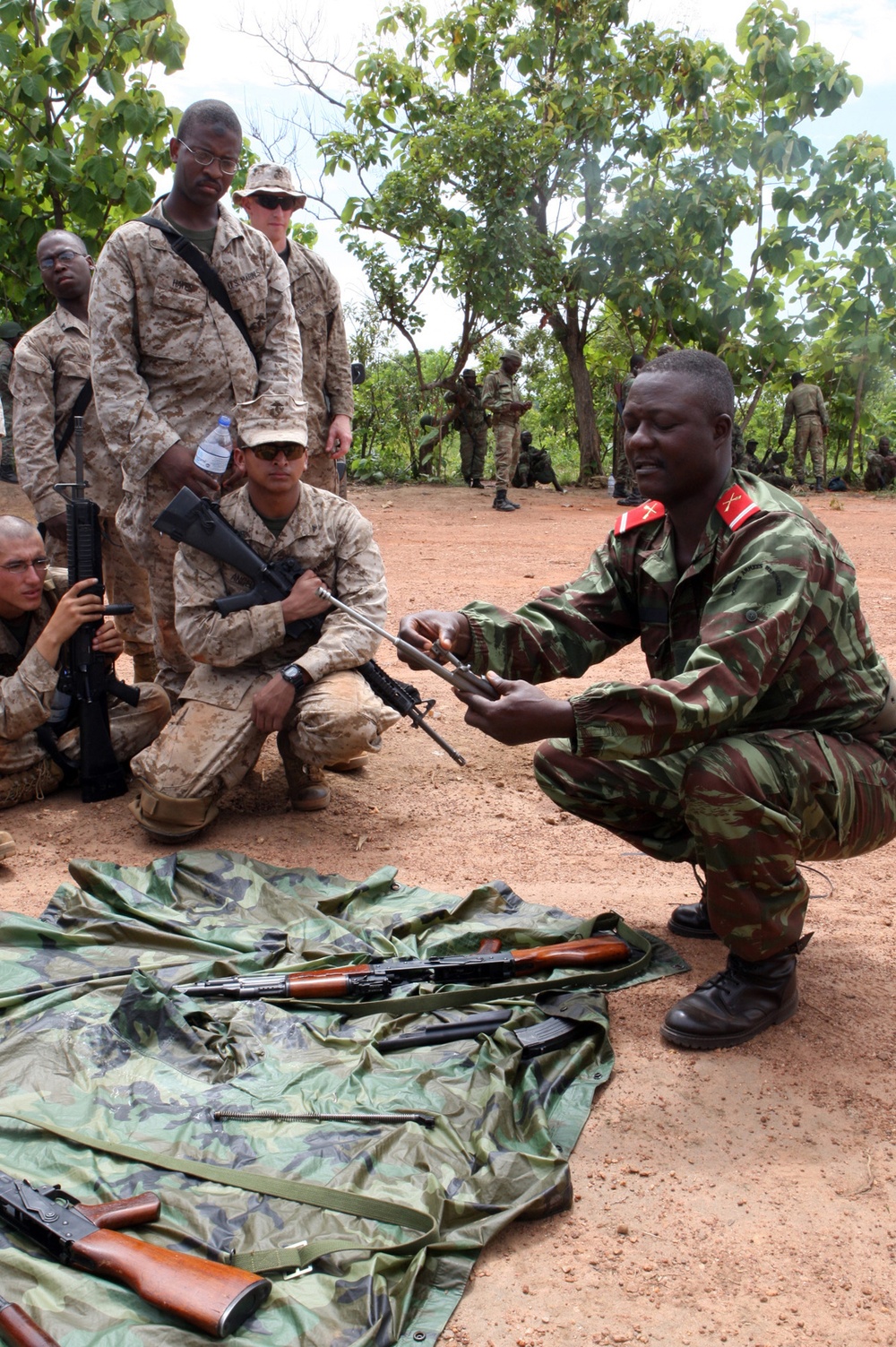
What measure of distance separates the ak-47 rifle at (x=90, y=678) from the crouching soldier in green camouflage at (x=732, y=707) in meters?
1.96

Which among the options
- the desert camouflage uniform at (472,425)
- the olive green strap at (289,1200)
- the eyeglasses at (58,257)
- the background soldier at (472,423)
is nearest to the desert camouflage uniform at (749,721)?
the olive green strap at (289,1200)

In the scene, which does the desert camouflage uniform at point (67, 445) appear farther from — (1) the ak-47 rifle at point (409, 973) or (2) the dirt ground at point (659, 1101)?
(1) the ak-47 rifle at point (409, 973)

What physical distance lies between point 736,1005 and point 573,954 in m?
0.47

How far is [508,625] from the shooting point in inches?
125

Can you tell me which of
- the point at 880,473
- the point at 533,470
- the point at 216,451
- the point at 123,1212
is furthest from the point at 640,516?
the point at 880,473

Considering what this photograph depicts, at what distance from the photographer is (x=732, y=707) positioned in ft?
8.33

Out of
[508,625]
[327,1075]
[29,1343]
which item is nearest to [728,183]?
[508,625]

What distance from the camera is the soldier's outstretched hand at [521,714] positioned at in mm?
2607

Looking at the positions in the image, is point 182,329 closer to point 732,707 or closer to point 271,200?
point 271,200

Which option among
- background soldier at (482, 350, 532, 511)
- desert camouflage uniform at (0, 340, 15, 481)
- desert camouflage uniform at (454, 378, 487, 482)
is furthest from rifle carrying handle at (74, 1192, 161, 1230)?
desert camouflage uniform at (454, 378, 487, 482)

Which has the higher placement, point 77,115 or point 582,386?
point 77,115

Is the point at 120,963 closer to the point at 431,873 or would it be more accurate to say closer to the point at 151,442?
the point at 431,873

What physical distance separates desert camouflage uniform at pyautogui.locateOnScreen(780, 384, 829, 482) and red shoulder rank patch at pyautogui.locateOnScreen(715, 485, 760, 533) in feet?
52.7

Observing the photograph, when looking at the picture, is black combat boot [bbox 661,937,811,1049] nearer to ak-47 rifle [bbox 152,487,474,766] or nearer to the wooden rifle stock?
the wooden rifle stock
